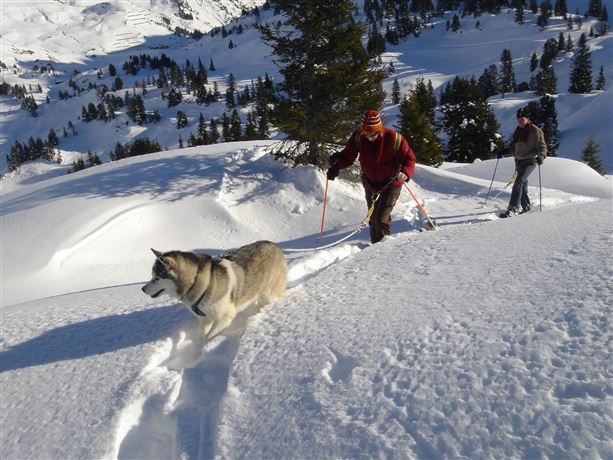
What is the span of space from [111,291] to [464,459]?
20.4 ft

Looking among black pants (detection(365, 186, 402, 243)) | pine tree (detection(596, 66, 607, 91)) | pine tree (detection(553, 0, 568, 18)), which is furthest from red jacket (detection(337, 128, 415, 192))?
pine tree (detection(553, 0, 568, 18))

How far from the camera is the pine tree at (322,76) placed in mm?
14875

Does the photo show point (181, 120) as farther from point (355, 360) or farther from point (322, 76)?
point (355, 360)

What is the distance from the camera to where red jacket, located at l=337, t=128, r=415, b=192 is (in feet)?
22.2

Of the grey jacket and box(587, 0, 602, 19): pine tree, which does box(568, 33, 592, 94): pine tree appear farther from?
the grey jacket

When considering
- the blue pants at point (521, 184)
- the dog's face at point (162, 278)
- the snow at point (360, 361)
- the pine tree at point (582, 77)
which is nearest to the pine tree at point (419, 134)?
the blue pants at point (521, 184)

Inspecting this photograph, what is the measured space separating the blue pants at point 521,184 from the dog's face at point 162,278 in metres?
8.86

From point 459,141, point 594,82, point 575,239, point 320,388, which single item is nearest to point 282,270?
point 320,388

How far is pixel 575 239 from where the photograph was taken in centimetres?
477

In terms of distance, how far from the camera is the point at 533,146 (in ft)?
31.1

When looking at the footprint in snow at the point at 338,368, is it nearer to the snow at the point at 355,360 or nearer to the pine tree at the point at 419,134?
the snow at the point at 355,360

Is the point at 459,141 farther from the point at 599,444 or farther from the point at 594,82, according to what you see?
the point at 594,82

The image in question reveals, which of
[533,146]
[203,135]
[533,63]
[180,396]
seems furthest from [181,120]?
[180,396]

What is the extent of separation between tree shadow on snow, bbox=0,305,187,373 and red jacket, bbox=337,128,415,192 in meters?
4.01
